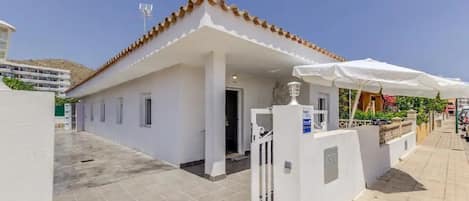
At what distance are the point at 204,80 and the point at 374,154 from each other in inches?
214

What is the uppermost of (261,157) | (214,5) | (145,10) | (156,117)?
(145,10)

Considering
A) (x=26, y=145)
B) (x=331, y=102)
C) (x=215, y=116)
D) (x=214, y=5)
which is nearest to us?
(x=26, y=145)

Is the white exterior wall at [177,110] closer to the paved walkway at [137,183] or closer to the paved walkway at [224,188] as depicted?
the paved walkway at [137,183]

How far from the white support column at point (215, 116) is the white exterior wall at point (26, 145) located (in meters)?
4.08

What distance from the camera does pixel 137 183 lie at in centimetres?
569

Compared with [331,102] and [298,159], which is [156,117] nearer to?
[298,159]

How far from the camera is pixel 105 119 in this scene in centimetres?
1482

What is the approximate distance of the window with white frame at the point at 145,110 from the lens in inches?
375

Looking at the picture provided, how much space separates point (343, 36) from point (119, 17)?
1727 centimetres

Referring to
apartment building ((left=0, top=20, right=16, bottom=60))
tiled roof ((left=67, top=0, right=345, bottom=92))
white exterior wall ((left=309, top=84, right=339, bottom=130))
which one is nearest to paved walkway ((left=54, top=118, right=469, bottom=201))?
apartment building ((left=0, top=20, right=16, bottom=60))

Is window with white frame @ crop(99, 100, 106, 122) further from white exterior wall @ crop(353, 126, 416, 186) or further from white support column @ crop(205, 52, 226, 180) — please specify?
white exterior wall @ crop(353, 126, 416, 186)

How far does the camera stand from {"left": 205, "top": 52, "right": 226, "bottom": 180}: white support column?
583cm

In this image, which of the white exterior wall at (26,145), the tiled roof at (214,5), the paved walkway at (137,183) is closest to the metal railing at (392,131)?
the tiled roof at (214,5)

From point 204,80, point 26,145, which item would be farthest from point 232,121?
point 26,145
